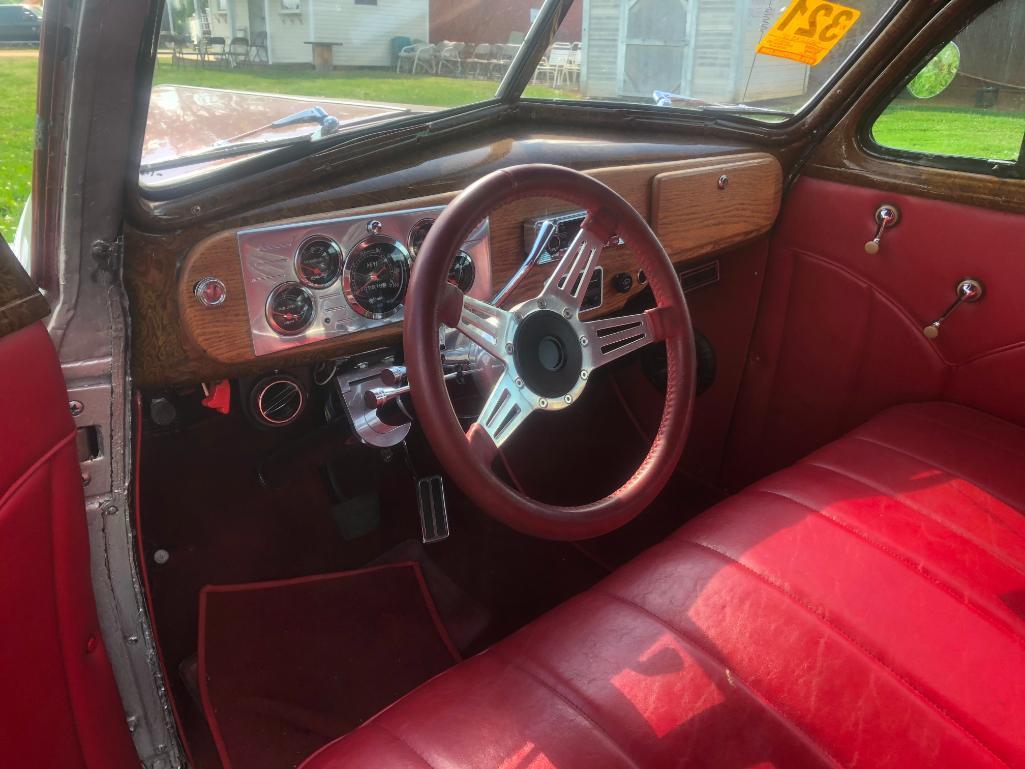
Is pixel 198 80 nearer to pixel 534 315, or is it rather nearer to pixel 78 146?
pixel 78 146

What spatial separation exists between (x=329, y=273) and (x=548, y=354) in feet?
1.45

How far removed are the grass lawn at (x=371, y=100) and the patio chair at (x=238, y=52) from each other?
0.07 ft

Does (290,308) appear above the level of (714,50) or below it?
below

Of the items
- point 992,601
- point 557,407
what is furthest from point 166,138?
point 992,601

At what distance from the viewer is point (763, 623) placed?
1294mm

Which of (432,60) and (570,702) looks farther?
(432,60)

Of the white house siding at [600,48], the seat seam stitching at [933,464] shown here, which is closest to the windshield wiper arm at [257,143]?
the white house siding at [600,48]

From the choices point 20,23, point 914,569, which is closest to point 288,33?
point 20,23

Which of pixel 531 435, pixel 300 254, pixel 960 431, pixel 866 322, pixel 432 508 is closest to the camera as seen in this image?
pixel 300 254

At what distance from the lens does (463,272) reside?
5.44 feet

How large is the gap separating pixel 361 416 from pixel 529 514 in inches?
24.2

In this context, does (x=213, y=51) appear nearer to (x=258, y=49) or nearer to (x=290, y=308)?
(x=258, y=49)

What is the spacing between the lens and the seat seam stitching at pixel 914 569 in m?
1.29

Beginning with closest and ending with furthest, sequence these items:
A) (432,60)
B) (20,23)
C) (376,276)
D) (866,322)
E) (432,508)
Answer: (20,23)
(376,276)
(432,60)
(432,508)
(866,322)
